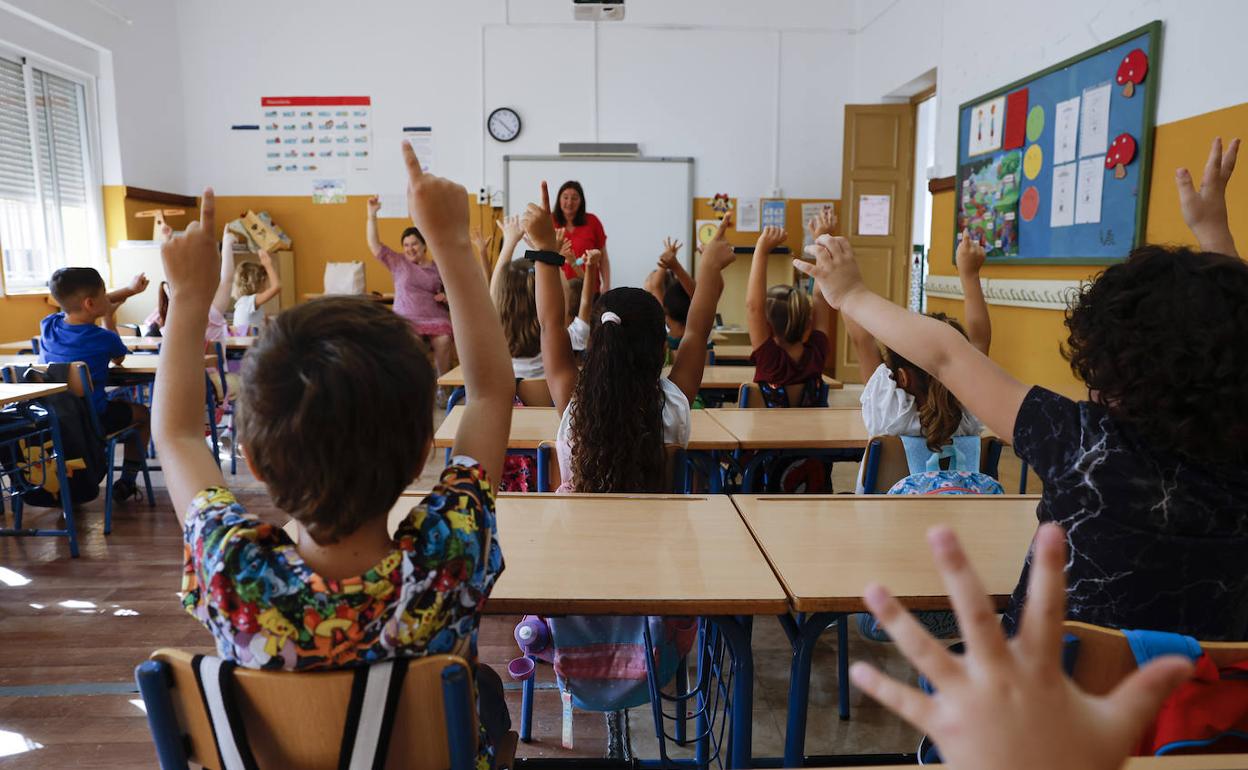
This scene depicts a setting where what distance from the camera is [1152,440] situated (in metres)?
1.02

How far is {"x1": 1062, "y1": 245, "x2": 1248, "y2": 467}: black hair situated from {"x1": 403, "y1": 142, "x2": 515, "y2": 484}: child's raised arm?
773 mm

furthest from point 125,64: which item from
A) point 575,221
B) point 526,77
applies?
point 575,221

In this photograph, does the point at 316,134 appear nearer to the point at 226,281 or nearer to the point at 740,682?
the point at 226,281

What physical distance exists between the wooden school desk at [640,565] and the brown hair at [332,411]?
16.7 inches

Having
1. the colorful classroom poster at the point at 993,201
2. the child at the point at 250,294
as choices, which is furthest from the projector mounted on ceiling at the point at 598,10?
the child at the point at 250,294

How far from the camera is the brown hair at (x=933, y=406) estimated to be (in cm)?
210

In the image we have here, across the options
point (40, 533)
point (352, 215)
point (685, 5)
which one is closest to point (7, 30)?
point (352, 215)

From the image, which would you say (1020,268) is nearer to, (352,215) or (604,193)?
(604,193)

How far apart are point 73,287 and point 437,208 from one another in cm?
336

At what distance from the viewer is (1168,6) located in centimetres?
354

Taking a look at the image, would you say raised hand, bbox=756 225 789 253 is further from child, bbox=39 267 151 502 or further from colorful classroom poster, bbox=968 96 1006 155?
colorful classroom poster, bbox=968 96 1006 155

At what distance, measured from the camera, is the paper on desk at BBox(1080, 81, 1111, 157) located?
3.96 metres

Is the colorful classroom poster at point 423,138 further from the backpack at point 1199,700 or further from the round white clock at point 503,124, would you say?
the backpack at point 1199,700

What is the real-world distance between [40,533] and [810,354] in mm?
3131
